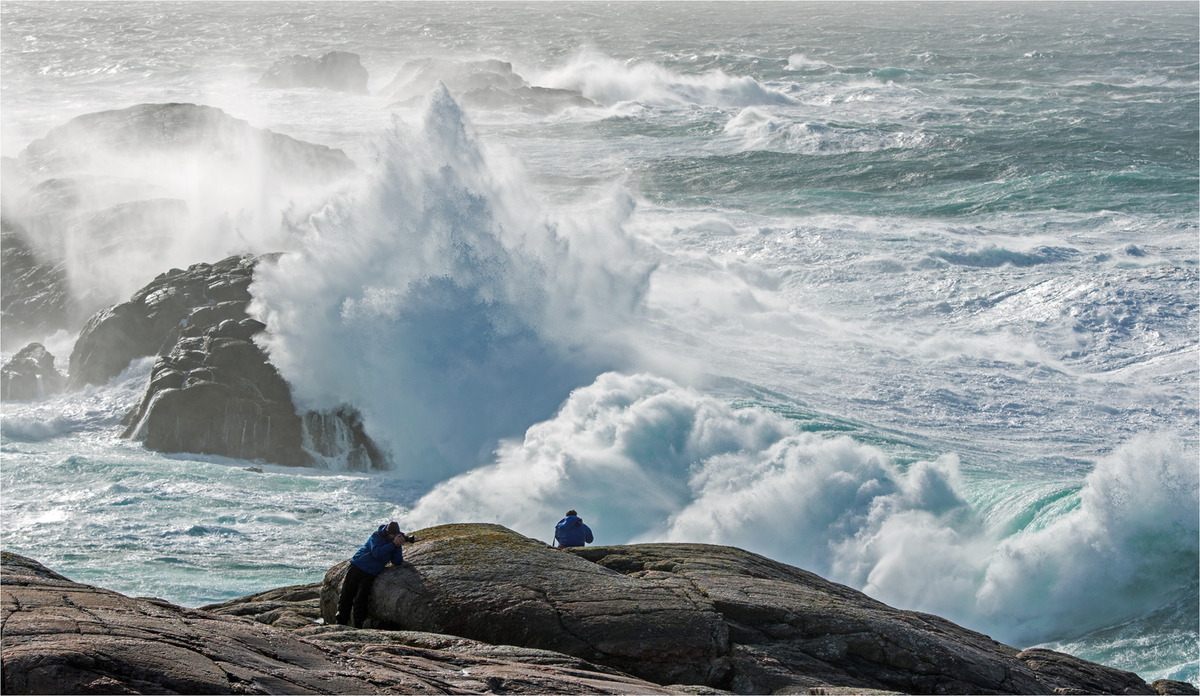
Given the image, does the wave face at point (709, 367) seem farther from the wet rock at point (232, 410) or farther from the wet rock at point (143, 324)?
the wet rock at point (143, 324)

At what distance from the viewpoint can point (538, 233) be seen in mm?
21781

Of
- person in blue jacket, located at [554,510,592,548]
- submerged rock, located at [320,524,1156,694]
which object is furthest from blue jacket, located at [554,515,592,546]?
submerged rock, located at [320,524,1156,694]

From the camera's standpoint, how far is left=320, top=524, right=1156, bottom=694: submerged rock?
7.18 meters

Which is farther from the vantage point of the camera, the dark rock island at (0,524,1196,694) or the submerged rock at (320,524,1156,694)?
the submerged rock at (320,524,1156,694)

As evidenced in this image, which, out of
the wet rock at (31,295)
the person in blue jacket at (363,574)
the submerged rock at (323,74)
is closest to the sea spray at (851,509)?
the person in blue jacket at (363,574)

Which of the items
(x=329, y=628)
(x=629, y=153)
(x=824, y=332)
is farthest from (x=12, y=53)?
(x=329, y=628)

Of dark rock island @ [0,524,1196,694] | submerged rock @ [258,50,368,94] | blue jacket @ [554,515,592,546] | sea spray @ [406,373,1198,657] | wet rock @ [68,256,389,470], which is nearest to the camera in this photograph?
dark rock island @ [0,524,1196,694]

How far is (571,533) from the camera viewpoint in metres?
9.93

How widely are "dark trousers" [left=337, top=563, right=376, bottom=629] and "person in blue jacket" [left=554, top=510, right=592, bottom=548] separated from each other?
2511mm

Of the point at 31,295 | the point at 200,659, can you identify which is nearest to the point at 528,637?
the point at 200,659

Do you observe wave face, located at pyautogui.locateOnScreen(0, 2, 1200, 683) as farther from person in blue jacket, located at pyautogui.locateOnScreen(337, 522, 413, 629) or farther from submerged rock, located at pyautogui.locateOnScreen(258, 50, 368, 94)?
submerged rock, located at pyautogui.locateOnScreen(258, 50, 368, 94)

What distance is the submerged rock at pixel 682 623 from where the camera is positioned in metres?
7.18

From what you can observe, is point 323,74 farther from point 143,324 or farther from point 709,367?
point 709,367

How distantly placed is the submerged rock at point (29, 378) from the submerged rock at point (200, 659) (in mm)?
14202
